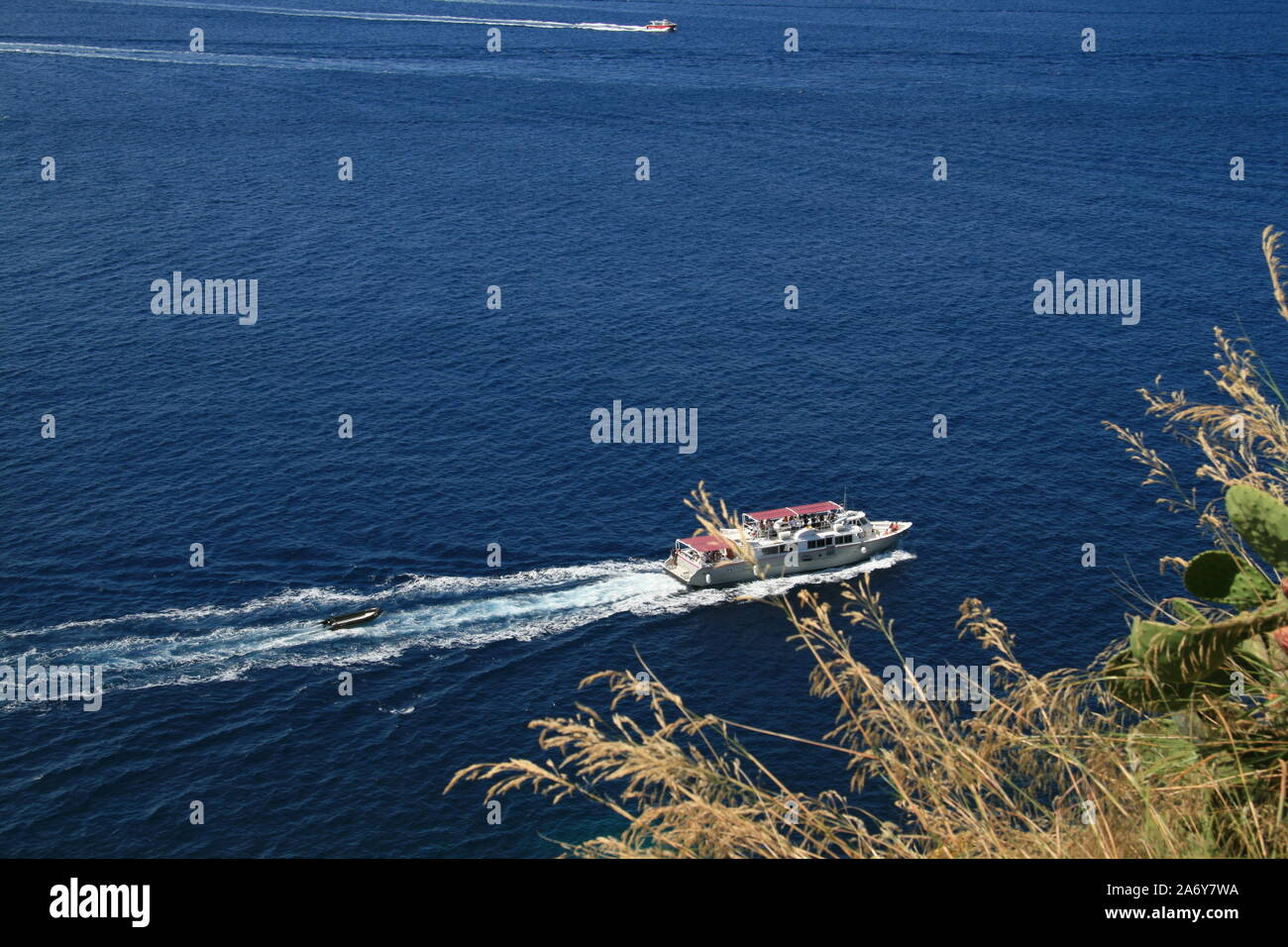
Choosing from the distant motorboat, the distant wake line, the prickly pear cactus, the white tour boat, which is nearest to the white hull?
the white tour boat

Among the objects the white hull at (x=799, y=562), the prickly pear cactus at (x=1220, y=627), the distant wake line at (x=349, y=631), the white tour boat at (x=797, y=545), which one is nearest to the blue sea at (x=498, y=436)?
the distant wake line at (x=349, y=631)

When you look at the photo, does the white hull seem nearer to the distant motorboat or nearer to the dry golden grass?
the distant motorboat

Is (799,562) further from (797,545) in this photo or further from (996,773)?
(996,773)

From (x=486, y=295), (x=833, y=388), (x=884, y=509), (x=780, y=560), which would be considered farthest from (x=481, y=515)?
(x=486, y=295)

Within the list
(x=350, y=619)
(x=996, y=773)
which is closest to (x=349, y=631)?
(x=350, y=619)

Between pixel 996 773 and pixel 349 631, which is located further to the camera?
pixel 349 631

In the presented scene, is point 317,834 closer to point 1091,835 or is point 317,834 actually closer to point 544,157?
point 1091,835
